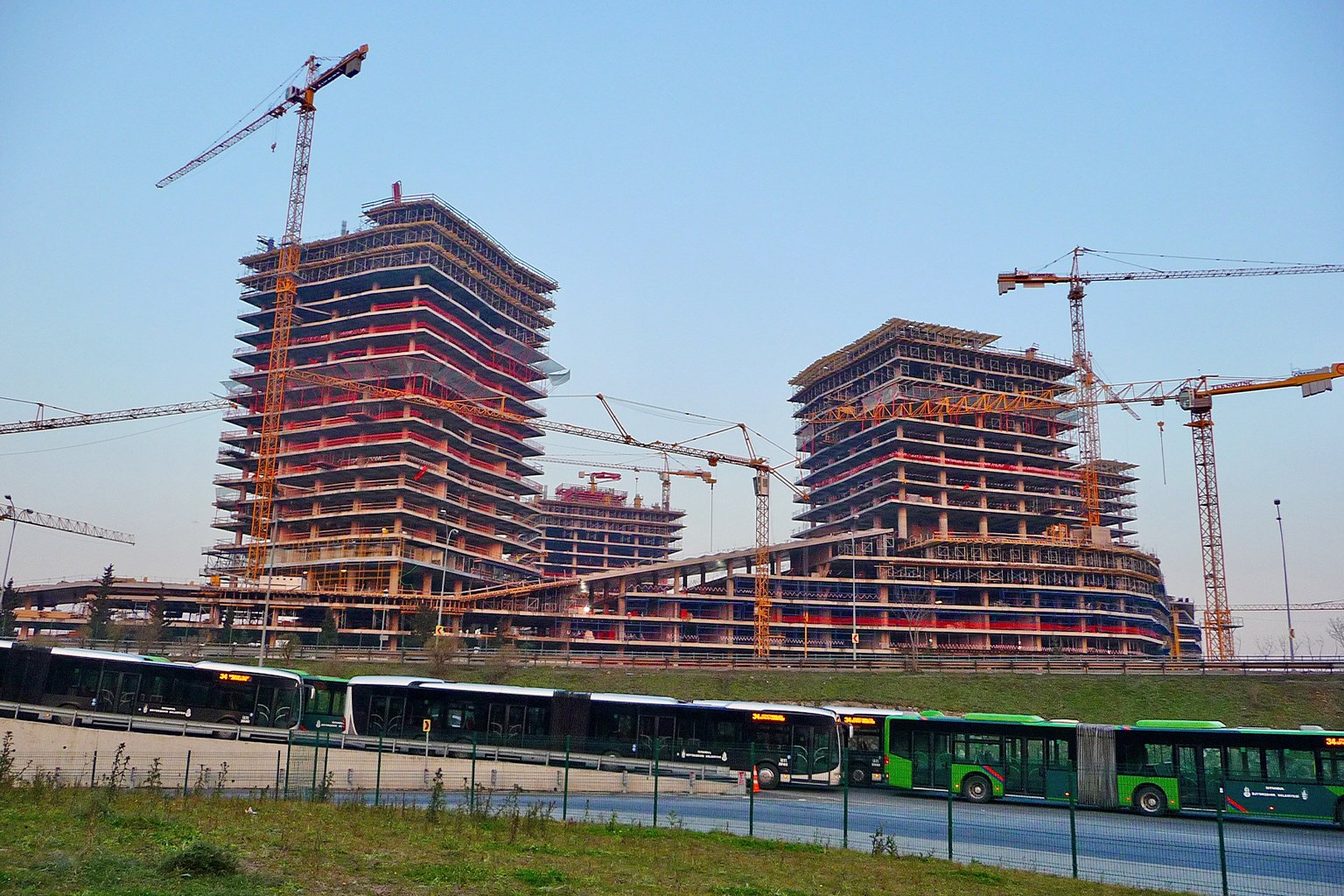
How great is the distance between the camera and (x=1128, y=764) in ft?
127

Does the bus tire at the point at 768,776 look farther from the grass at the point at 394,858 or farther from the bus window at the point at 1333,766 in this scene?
the bus window at the point at 1333,766

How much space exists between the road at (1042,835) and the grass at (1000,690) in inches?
1334

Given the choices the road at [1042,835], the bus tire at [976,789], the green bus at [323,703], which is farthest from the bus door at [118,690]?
the bus tire at [976,789]

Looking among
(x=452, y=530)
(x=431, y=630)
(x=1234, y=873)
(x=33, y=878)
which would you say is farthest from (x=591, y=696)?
(x=452, y=530)

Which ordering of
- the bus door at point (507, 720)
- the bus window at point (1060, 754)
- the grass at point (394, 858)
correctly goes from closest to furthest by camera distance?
the grass at point (394, 858), the bus window at point (1060, 754), the bus door at point (507, 720)

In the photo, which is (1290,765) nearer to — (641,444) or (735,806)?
(735,806)

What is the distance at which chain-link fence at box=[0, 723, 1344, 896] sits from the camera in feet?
81.5

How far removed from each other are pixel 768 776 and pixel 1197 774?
16281 millimetres

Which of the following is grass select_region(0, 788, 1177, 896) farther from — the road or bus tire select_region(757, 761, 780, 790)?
bus tire select_region(757, 761, 780, 790)

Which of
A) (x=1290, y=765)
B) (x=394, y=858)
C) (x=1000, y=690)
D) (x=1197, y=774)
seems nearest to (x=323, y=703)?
(x=394, y=858)

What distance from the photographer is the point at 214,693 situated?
4638 centimetres

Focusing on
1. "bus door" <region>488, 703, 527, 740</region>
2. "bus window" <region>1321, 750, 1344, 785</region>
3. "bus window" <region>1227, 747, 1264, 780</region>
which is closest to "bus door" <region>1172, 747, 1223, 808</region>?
"bus window" <region>1227, 747, 1264, 780</region>

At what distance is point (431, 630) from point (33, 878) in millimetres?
102622

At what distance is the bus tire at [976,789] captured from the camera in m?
40.3
